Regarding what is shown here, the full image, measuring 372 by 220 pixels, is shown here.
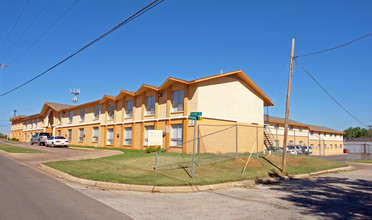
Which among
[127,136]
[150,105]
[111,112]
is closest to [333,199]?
[150,105]

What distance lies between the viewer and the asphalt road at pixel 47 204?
6375mm

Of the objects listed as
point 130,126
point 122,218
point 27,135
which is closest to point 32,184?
point 122,218

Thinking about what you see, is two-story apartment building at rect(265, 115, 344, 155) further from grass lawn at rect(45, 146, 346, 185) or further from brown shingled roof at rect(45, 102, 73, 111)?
brown shingled roof at rect(45, 102, 73, 111)

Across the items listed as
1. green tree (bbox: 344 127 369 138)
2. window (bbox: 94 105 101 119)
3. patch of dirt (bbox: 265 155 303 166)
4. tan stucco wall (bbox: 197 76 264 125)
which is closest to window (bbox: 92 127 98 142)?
window (bbox: 94 105 101 119)

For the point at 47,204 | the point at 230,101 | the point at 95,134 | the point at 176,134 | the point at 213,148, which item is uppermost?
the point at 230,101

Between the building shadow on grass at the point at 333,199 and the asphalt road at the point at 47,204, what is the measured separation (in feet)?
17.1

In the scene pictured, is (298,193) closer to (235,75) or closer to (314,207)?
(314,207)

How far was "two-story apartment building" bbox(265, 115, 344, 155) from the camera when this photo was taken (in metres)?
45.2

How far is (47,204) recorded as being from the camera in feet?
24.0

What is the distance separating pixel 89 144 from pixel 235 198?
105 ft

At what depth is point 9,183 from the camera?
10.2m

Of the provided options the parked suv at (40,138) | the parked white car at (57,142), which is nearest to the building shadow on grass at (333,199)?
the parked white car at (57,142)

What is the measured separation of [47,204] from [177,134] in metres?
17.0

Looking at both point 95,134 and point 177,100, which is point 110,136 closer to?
point 95,134
